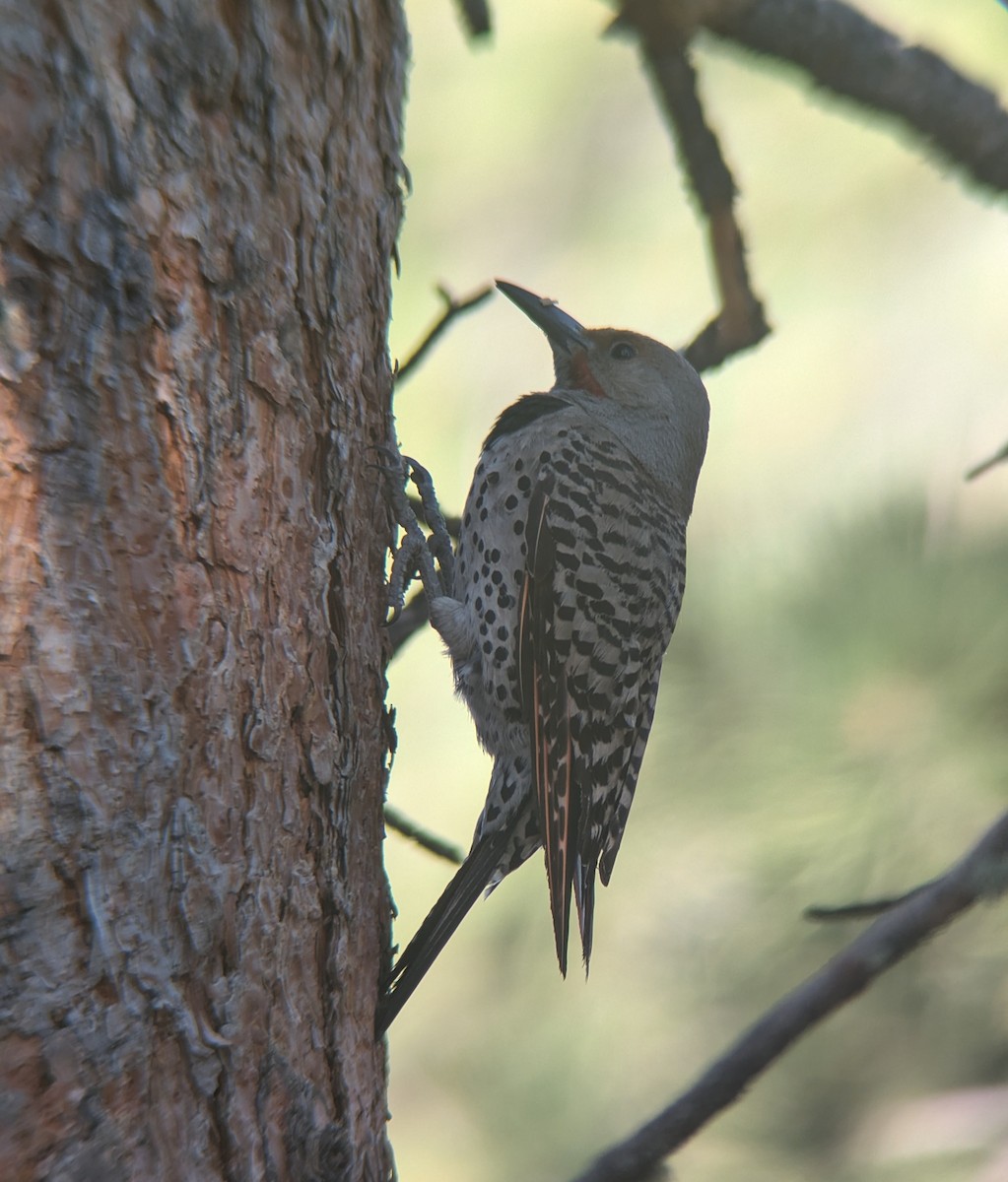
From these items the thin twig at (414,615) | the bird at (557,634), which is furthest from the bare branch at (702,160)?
the thin twig at (414,615)

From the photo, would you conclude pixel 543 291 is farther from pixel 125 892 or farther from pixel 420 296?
pixel 125 892

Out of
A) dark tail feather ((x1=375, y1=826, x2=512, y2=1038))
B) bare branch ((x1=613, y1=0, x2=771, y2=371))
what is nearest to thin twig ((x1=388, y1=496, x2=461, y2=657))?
dark tail feather ((x1=375, y1=826, x2=512, y2=1038))

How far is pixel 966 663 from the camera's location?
284cm

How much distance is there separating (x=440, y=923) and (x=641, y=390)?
162 cm

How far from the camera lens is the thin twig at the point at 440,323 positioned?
2.21 m

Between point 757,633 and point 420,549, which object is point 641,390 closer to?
point 757,633

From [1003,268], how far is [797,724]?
2060 mm

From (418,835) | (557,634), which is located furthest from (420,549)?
(418,835)

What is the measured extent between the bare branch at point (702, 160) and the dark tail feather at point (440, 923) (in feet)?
3.56

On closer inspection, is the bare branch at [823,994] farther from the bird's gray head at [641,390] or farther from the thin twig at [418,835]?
the bird's gray head at [641,390]

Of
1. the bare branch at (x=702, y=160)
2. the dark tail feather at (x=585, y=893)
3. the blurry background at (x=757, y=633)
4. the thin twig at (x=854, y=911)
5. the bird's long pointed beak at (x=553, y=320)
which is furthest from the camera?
the bird's long pointed beak at (x=553, y=320)

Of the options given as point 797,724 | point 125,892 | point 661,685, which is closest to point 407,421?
point 661,685

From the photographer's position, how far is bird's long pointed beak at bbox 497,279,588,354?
3365 millimetres

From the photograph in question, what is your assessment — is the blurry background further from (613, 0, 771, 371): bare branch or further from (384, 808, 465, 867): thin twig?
(384, 808, 465, 867): thin twig
